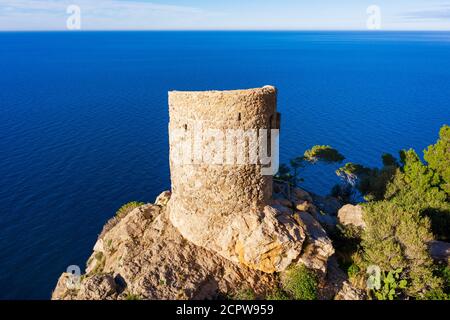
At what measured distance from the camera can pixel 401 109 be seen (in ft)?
297

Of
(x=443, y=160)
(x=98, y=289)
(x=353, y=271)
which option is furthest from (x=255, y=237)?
(x=443, y=160)

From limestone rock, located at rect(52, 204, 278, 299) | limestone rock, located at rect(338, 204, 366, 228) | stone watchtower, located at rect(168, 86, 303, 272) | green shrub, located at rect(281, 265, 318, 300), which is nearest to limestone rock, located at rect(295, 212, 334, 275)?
green shrub, located at rect(281, 265, 318, 300)

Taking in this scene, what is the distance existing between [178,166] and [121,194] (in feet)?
100

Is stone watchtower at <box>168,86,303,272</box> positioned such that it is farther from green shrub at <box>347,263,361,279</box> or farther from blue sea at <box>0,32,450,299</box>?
blue sea at <box>0,32,450,299</box>

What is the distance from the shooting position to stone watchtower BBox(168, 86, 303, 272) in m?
17.1

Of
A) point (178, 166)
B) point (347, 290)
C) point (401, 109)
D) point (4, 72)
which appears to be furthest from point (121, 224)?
point (4, 72)

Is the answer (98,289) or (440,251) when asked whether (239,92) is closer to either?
(98,289)

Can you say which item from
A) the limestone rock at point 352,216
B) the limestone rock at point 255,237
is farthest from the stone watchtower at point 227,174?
the limestone rock at point 352,216

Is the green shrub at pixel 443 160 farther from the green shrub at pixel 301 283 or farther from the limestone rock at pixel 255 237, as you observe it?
the green shrub at pixel 301 283

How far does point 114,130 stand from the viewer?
232 ft

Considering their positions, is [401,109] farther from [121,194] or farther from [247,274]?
[247,274]

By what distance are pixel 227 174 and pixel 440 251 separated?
16.0 metres
